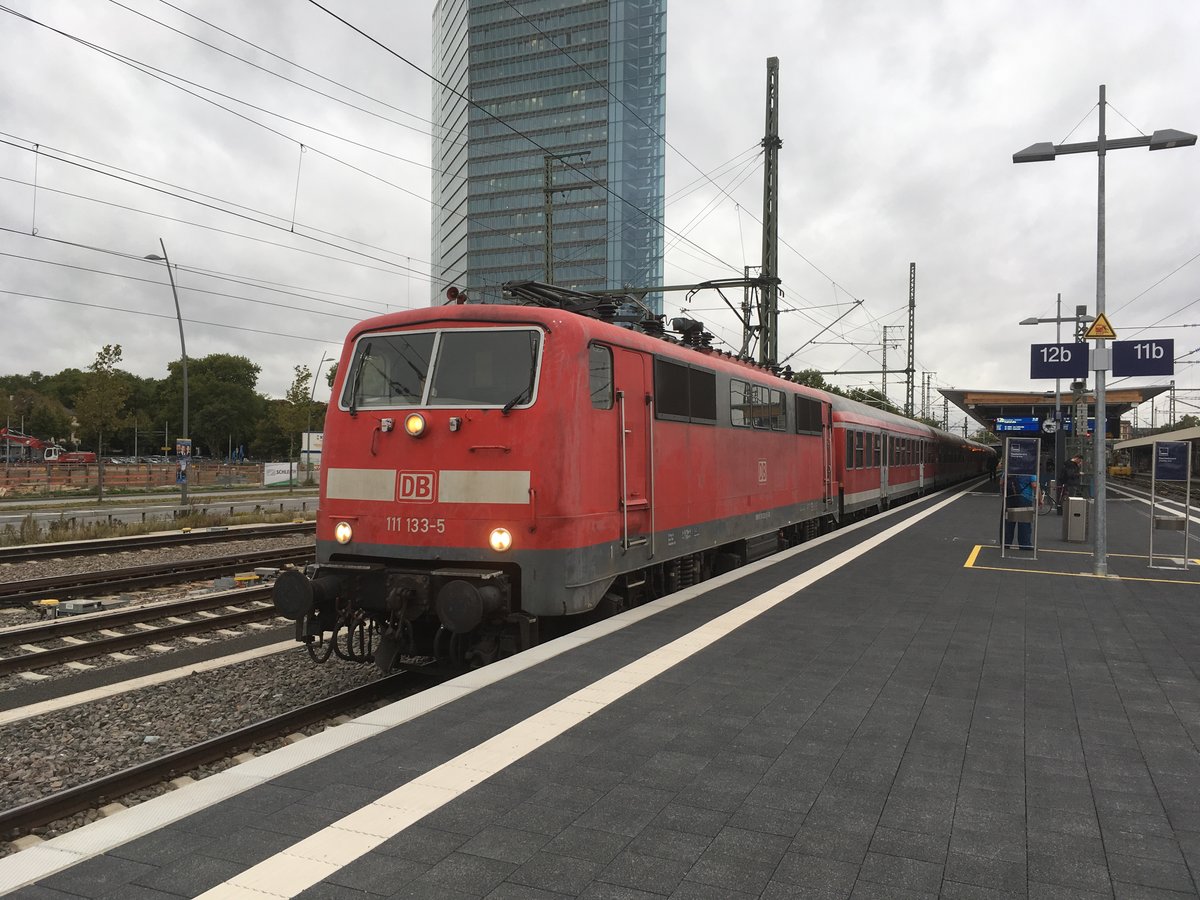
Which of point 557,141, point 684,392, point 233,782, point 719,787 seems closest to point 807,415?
point 684,392

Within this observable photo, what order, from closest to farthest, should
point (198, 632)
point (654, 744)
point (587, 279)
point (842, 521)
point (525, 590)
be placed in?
point (654, 744) < point (525, 590) < point (198, 632) < point (842, 521) < point (587, 279)

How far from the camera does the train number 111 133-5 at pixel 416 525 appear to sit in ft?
21.7

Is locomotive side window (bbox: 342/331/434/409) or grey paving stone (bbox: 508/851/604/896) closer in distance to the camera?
grey paving stone (bbox: 508/851/604/896)

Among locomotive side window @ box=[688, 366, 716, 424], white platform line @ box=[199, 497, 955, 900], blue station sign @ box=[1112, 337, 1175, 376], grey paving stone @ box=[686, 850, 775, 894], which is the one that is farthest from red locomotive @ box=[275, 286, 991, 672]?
blue station sign @ box=[1112, 337, 1175, 376]

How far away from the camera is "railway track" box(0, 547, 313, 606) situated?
36.2ft

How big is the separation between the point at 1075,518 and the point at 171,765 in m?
15.8

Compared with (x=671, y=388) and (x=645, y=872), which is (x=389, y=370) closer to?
(x=671, y=388)

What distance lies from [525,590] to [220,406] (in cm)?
8740

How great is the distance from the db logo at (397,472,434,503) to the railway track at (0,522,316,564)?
1202cm

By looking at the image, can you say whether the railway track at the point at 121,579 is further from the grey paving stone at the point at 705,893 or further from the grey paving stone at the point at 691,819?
the grey paving stone at the point at 705,893

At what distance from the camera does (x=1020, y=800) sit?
12.1 ft

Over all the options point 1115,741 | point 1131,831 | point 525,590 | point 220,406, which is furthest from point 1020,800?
point 220,406

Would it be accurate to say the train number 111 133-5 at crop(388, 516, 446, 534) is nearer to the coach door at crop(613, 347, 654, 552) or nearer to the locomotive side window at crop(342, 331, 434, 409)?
the locomotive side window at crop(342, 331, 434, 409)

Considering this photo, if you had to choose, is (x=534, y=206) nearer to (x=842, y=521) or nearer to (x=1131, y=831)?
(x=842, y=521)
